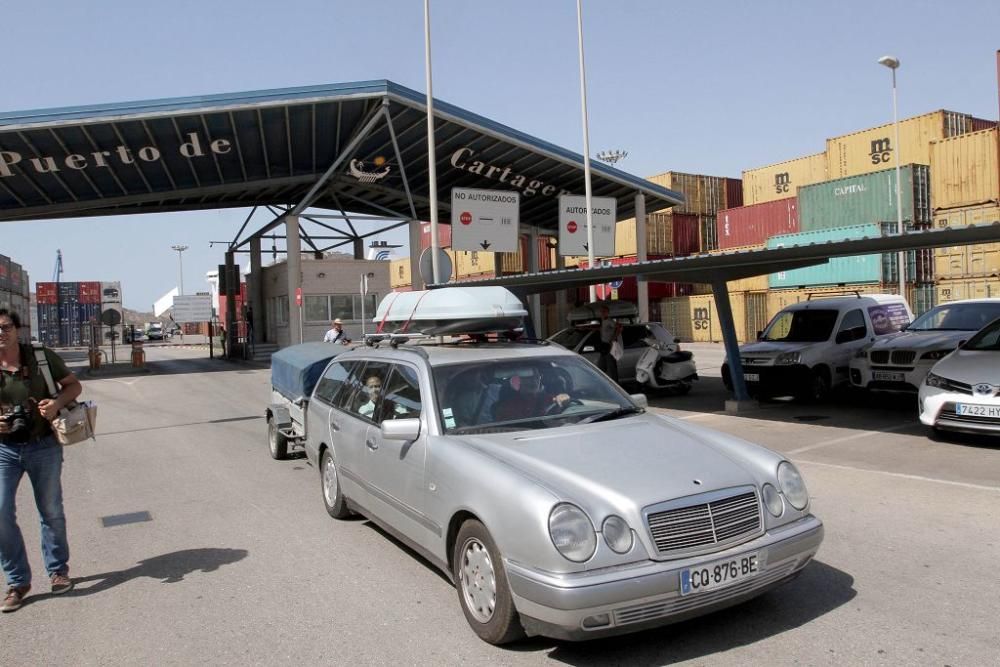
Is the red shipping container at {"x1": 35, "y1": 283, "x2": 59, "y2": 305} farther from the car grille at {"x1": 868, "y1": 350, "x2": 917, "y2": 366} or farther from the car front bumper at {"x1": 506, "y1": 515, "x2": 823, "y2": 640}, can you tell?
the car front bumper at {"x1": 506, "y1": 515, "x2": 823, "y2": 640}

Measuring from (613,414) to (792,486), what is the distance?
4.16ft

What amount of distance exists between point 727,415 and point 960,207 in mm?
21841

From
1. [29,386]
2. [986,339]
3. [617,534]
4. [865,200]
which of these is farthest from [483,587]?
[865,200]

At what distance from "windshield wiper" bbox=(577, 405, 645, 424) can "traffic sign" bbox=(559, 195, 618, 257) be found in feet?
47.4

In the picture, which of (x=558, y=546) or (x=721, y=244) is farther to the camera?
(x=721, y=244)

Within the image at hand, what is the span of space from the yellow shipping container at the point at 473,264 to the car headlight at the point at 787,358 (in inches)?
1208

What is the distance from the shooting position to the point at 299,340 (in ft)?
102

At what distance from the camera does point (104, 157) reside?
2472cm

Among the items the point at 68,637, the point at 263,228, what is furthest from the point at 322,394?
the point at 263,228

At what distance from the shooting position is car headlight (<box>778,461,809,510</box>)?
412 cm

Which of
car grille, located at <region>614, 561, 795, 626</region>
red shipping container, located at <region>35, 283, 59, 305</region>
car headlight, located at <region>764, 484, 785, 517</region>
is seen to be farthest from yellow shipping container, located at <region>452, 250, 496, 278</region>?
red shipping container, located at <region>35, 283, 59, 305</region>

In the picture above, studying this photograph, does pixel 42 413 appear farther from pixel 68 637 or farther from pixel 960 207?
pixel 960 207

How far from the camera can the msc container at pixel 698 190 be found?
42.4 m

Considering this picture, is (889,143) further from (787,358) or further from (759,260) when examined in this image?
(759,260)
